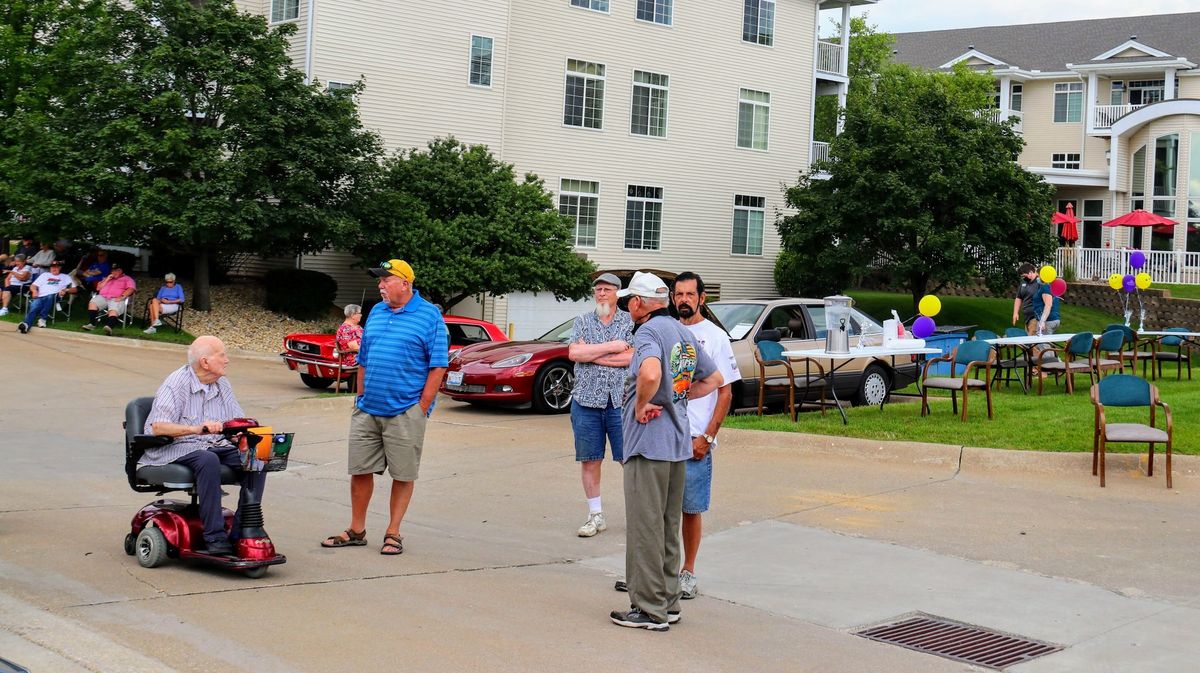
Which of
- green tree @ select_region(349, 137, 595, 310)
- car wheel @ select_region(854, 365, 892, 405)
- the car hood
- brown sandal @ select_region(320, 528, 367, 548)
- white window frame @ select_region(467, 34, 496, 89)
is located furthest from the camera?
white window frame @ select_region(467, 34, 496, 89)

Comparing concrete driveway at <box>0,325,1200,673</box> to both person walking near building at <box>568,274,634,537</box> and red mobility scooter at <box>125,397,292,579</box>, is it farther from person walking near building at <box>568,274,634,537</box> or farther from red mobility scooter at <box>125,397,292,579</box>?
person walking near building at <box>568,274,634,537</box>

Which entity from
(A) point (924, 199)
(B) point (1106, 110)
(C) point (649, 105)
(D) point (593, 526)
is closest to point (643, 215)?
(C) point (649, 105)

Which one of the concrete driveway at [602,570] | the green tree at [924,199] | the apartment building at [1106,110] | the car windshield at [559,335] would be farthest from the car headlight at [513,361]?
the apartment building at [1106,110]

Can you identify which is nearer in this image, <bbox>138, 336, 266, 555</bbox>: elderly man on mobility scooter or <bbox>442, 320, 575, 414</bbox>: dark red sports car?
<bbox>138, 336, 266, 555</bbox>: elderly man on mobility scooter

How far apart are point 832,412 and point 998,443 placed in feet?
9.71

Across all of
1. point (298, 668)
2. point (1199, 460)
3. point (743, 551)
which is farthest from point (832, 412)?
point (298, 668)

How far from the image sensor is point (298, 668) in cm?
563

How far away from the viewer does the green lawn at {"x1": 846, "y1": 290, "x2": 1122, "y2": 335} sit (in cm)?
3406

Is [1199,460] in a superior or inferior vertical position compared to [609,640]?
superior

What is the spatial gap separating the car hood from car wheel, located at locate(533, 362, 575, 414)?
0.25 m

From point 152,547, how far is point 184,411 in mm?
821

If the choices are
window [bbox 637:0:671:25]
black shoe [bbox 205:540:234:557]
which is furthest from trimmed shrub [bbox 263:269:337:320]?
black shoe [bbox 205:540:234:557]

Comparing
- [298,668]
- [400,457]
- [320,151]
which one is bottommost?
[298,668]

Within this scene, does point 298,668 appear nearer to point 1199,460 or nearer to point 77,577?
point 77,577
